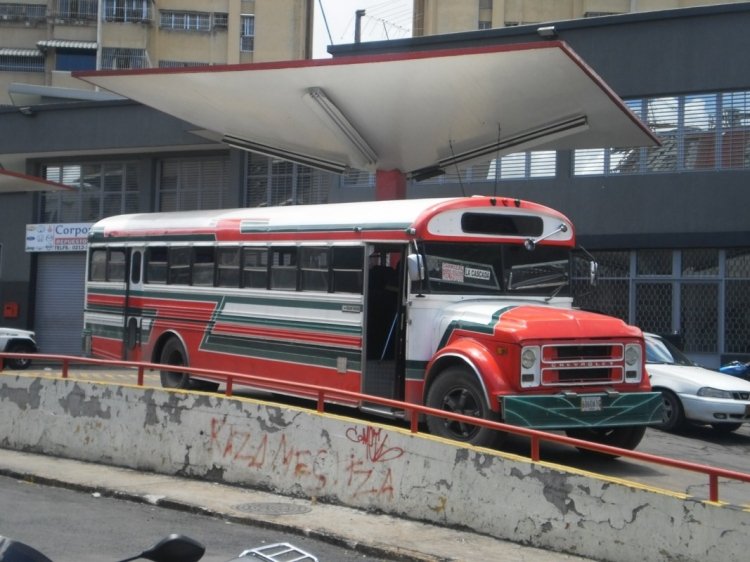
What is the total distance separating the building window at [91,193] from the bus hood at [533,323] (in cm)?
2475

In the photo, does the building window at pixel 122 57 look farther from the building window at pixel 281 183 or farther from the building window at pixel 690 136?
the building window at pixel 690 136

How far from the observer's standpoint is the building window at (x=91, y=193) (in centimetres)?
3494

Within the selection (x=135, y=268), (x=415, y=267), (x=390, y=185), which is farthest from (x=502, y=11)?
(x=415, y=267)

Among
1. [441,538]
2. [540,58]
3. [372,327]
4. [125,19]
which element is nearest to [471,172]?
[540,58]

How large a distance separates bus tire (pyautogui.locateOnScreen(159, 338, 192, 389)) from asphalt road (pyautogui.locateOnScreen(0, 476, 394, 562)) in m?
5.09

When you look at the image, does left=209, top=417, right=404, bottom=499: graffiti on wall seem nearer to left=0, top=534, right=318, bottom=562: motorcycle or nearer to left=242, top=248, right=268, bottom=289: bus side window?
left=242, top=248, right=268, bottom=289: bus side window

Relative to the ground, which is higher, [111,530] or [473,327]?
[473,327]

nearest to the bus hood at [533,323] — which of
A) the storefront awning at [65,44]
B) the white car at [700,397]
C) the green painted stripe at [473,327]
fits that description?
the green painted stripe at [473,327]

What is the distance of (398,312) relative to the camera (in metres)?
12.5

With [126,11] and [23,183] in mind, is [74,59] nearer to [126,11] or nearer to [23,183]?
[126,11]

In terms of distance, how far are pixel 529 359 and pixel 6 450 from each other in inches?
301

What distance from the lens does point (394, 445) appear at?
10.1 meters

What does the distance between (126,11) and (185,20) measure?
3.26 meters

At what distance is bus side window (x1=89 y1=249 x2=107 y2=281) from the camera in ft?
61.7
